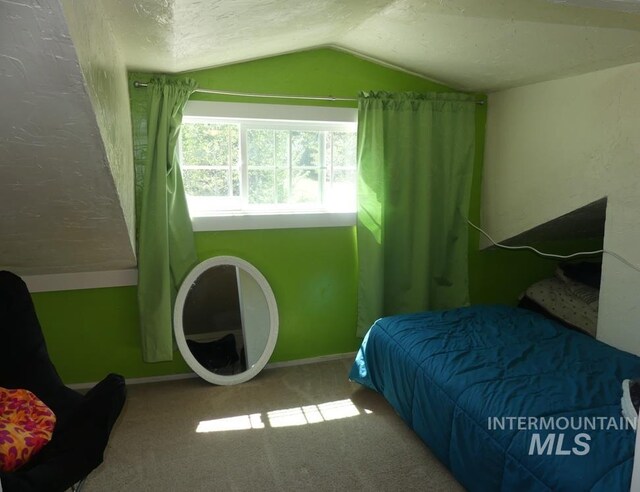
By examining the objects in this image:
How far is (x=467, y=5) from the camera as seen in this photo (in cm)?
172

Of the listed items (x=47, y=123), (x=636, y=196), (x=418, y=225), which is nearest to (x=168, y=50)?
(x=47, y=123)

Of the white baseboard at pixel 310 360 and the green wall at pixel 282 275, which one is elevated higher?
the green wall at pixel 282 275

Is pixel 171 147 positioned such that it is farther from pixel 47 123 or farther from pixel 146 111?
pixel 47 123

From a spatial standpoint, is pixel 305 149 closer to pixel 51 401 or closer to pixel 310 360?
pixel 310 360

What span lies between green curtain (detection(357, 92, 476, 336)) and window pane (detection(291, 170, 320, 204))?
0.32 meters

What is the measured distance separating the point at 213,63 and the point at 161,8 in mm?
1085

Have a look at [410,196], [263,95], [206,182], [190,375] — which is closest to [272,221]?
[206,182]

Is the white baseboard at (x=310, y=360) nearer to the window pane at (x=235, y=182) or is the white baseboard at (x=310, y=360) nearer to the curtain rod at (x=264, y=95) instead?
the window pane at (x=235, y=182)

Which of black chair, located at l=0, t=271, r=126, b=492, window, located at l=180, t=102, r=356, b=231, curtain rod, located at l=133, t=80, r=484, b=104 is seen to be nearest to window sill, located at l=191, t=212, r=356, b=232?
window, located at l=180, t=102, r=356, b=231

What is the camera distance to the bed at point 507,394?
1.38 m

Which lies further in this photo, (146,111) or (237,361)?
(237,361)

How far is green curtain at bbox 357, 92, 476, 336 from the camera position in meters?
2.84

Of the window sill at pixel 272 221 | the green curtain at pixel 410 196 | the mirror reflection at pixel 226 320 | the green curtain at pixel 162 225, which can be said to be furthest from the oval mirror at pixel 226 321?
the green curtain at pixel 410 196

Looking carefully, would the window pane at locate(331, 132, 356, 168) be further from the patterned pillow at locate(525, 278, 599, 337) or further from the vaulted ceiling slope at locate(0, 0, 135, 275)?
the patterned pillow at locate(525, 278, 599, 337)
